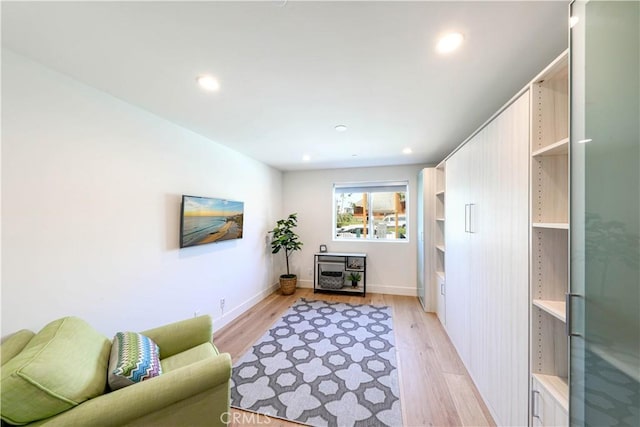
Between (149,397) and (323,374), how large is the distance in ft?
4.66

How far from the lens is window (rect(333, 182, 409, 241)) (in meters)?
4.59

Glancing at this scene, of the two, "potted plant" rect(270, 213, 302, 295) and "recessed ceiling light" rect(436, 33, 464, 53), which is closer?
"recessed ceiling light" rect(436, 33, 464, 53)

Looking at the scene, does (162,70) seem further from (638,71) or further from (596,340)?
(596,340)

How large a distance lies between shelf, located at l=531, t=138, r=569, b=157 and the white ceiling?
0.61 metres

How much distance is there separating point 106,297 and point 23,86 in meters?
1.50

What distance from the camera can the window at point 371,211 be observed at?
4.59 metres

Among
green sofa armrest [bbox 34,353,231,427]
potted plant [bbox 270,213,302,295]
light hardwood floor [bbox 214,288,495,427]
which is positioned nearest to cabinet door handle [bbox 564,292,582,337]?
light hardwood floor [bbox 214,288,495,427]

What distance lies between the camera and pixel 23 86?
4.69ft

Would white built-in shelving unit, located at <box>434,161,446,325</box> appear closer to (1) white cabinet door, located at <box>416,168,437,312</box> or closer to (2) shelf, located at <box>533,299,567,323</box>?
(1) white cabinet door, located at <box>416,168,437,312</box>

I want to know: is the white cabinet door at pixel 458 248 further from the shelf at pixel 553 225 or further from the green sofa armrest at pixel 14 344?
the green sofa armrest at pixel 14 344

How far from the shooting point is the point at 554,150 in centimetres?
A: 117

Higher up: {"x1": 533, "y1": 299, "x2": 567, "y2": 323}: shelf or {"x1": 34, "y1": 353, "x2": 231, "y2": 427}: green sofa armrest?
{"x1": 533, "y1": 299, "x2": 567, "y2": 323}: shelf

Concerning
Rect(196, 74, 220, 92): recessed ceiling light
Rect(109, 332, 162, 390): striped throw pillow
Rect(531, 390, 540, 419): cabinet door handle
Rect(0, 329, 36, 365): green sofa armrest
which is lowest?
Rect(531, 390, 540, 419): cabinet door handle

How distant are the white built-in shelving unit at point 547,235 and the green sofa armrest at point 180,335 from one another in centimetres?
217
